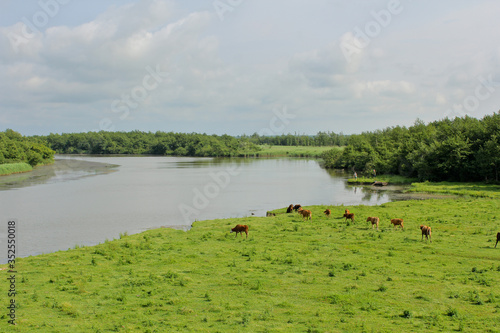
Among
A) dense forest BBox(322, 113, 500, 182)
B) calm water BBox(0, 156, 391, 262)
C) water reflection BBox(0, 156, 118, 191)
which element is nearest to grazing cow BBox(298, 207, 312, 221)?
calm water BBox(0, 156, 391, 262)

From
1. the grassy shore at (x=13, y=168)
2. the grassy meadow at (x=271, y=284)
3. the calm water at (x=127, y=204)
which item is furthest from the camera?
the grassy shore at (x=13, y=168)

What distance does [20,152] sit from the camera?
95125 mm

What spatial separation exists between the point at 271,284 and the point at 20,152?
99564mm

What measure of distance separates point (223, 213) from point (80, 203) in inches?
691

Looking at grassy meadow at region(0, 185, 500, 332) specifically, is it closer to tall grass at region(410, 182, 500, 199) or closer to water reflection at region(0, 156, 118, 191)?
tall grass at region(410, 182, 500, 199)

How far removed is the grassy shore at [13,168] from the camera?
265ft

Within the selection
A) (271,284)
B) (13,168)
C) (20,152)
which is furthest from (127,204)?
(20,152)

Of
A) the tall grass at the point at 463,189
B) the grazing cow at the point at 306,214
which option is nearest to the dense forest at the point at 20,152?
the grazing cow at the point at 306,214

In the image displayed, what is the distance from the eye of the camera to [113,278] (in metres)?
15.0

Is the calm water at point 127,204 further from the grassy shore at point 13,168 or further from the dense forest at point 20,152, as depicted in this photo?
the dense forest at point 20,152

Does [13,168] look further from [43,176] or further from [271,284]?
[271,284]

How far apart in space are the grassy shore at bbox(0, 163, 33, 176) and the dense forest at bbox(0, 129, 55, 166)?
8.39ft

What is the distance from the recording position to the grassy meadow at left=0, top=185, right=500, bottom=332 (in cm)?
1078

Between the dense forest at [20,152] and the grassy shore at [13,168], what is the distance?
2557 mm
